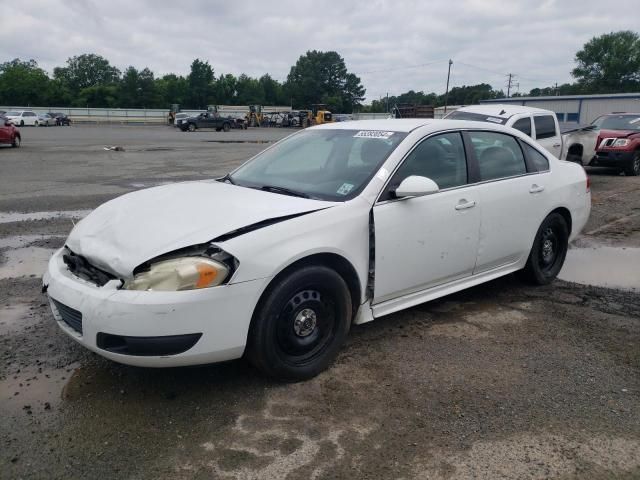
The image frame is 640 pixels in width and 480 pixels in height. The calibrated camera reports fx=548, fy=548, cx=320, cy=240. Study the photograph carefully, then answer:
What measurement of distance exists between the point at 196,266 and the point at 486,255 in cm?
259

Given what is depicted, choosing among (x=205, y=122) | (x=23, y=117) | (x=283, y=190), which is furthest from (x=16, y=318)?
(x=23, y=117)

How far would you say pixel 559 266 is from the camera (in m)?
5.46

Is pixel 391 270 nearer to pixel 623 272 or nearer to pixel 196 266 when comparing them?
pixel 196 266

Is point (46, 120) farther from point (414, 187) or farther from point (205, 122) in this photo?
point (414, 187)

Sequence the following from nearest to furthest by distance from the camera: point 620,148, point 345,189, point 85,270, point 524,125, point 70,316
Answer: point 70,316 → point 85,270 → point 345,189 → point 524,125 → point 620,148

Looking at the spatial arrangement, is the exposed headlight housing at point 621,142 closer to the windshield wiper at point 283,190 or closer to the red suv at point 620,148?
the red suv at point 620,148

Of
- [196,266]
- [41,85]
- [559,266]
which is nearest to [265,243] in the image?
[196,266]

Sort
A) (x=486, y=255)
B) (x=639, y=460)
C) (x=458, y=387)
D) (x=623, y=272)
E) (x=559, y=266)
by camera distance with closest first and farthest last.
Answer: (x=639, y=460) → (x=458, y=387) → (x=486, y=255) → (x=559, y=266) → (x=623, y=272)

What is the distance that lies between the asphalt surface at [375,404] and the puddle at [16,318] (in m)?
0.02

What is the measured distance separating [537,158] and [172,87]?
10756 cm

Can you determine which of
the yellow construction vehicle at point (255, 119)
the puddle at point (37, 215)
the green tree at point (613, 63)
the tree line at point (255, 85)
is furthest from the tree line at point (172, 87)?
the puddle at point (37, 215)

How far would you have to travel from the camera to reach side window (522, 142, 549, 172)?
5066mm

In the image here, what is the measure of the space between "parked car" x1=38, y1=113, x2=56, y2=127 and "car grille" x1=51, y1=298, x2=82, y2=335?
5370cm

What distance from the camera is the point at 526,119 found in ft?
36.0
